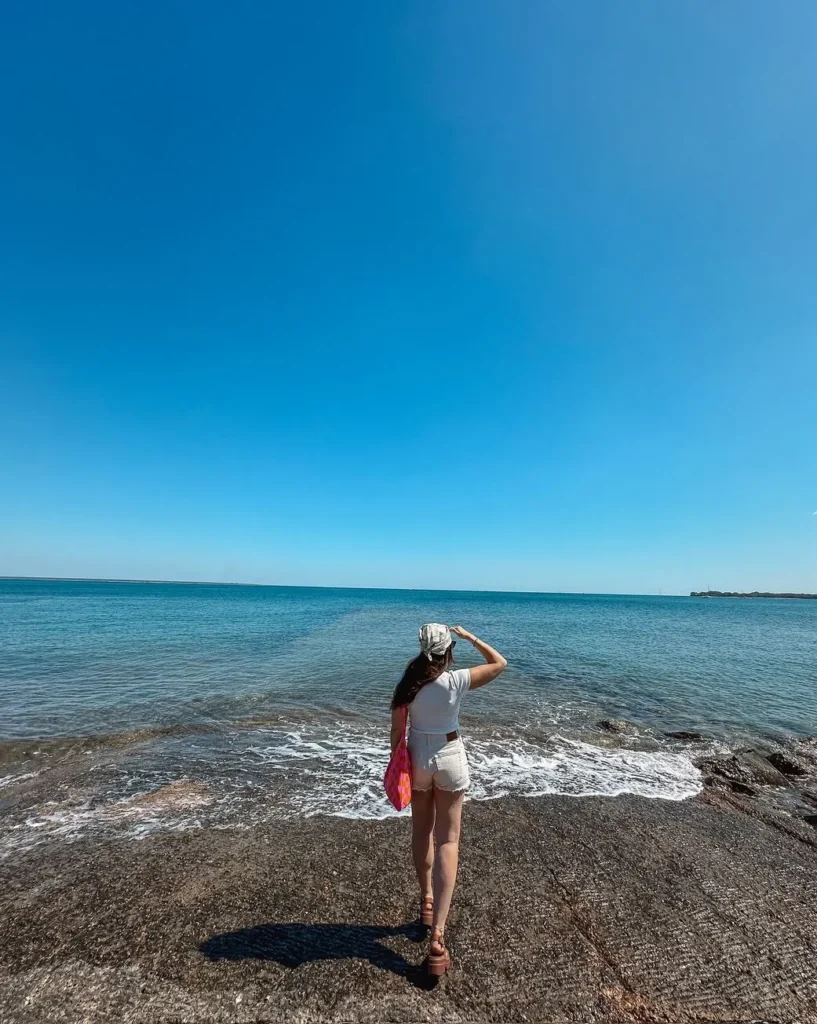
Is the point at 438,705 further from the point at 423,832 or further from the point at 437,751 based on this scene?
the point at 423,832

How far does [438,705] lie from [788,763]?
445 inches

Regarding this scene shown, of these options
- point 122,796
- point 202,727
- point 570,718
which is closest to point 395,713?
point 122,796

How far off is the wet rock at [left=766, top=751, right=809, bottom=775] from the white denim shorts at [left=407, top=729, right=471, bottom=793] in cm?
1062

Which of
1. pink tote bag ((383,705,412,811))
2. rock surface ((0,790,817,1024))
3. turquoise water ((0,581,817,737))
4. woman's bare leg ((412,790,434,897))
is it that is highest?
pink tote bag ((383,705,412,811))

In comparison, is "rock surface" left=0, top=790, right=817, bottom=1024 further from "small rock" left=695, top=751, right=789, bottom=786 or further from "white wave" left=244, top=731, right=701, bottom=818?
"small rock" left=695, top=751, right=789, bottom=786

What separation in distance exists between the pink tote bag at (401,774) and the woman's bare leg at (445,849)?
28cm

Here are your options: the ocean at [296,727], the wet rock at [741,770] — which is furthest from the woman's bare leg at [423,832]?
the wet rock at [741,770]

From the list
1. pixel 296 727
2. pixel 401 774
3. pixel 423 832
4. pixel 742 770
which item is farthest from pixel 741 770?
pixel 296 727

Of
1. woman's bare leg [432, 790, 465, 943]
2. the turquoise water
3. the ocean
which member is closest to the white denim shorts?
woman's bare leg [432, 790, 465, 943]

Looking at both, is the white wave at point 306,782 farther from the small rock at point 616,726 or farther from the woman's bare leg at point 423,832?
the woman's bare leg at point 423,832

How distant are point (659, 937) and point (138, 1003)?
15.7 feet

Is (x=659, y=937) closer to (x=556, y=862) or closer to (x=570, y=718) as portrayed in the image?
(x=556, y=862)

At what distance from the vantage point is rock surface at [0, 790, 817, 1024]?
3.79 m

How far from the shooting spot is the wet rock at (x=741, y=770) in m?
9.63
